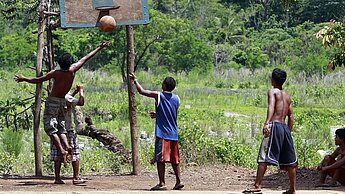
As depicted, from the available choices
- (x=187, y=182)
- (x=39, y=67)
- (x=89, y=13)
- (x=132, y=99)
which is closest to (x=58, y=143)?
(x=39, y=67)

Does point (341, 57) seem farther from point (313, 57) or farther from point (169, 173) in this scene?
point (313, 57)

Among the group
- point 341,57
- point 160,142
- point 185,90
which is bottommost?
point 185,90

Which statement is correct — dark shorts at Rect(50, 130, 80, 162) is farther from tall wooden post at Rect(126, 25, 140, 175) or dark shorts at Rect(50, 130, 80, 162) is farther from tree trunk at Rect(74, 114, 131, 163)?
tree trunk at Rect(74, 114, 131, 163)

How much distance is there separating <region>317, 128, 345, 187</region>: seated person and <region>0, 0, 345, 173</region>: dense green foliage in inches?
73.1

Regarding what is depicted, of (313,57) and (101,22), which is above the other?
(101,22)

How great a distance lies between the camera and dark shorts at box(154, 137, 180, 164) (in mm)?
9188

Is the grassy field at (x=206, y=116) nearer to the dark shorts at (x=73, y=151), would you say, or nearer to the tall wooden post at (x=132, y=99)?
the tall wooden post at (x=132, y=99)

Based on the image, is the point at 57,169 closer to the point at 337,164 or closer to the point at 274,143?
the point at 274,143

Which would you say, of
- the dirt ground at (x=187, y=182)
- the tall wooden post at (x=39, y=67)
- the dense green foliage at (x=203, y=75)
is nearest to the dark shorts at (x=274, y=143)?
the dirt ground at (x=187, y=182)

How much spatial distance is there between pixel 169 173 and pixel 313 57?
1219 inches

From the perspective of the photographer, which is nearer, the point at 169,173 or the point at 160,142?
the point at 160,142

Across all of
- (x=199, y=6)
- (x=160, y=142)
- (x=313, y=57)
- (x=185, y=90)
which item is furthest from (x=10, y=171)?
(x=199, y=6)

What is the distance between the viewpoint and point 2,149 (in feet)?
53.4

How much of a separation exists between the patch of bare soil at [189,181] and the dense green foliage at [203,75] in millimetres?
917
